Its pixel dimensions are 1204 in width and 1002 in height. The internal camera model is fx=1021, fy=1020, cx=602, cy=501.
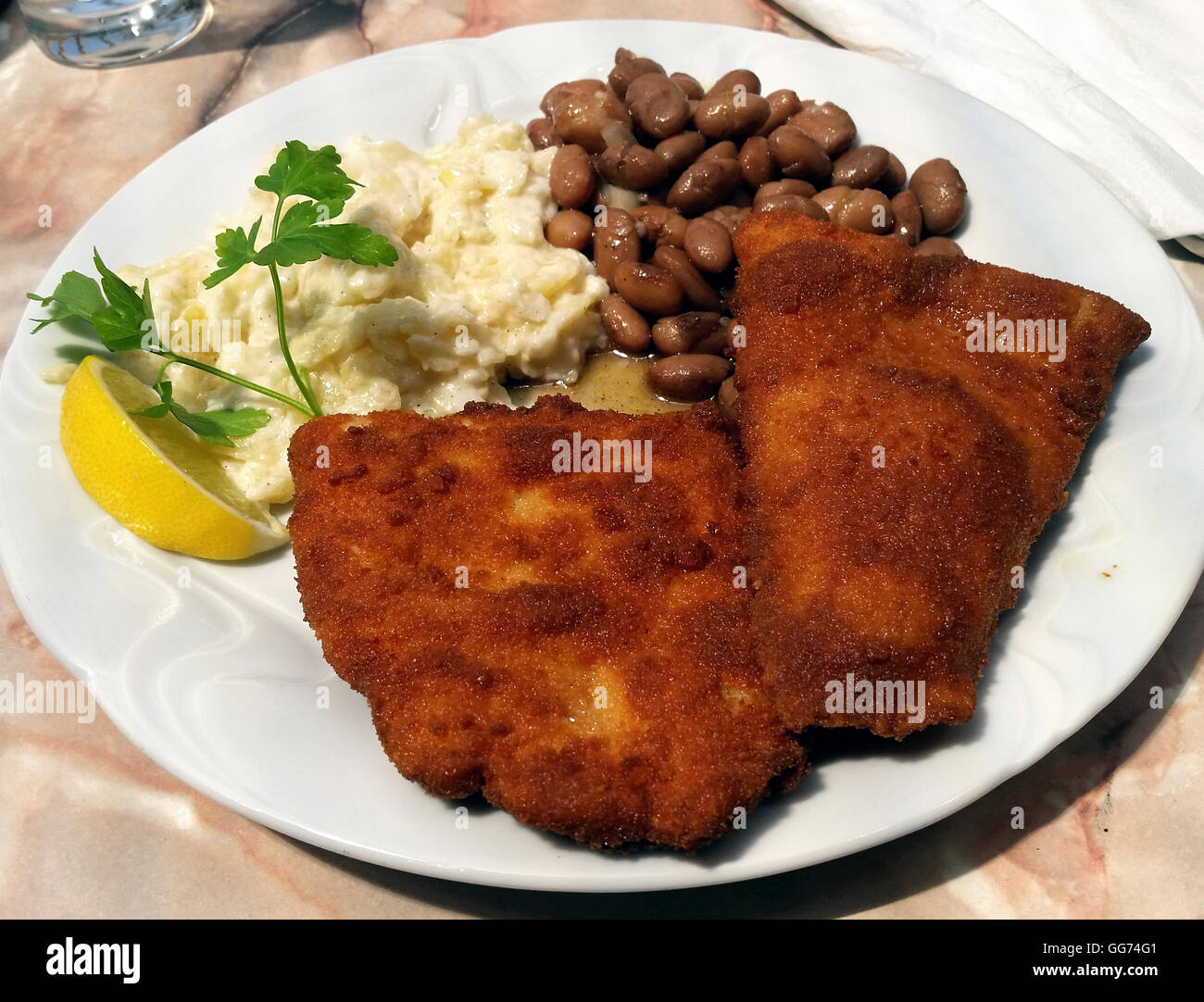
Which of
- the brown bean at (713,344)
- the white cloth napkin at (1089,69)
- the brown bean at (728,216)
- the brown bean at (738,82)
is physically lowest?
the brown bean at (713,344)

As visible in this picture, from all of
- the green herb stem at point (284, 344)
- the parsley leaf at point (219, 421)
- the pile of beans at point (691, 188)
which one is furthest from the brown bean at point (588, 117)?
the parsley leaf at point (219, 421)

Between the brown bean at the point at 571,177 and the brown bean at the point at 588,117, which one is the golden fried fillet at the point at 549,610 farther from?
the brown bean at the point at 588,117

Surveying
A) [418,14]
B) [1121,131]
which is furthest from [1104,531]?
[418,14]

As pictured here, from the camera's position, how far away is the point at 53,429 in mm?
4129

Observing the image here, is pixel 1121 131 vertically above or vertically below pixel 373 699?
above

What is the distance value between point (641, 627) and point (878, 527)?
2.91 feet

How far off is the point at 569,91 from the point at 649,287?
1.38 m

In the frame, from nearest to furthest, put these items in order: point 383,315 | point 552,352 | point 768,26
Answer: point 383,315
point 552,352
point 768,26

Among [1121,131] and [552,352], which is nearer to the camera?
[552,352]

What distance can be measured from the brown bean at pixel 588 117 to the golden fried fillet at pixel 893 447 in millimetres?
1125

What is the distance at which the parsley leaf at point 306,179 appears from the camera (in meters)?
4.15

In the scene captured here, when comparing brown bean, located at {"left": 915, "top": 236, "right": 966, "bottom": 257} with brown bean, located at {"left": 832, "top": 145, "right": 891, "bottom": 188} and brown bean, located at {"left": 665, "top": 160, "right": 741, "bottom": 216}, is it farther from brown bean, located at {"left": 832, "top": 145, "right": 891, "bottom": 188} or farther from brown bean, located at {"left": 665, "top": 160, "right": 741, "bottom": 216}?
brown bean, located at {"left": 665, "top": 160, "right": 741, "bottom": 216}

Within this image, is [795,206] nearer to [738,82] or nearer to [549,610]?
[738,82]

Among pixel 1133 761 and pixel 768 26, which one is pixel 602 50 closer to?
pixel 768 26
